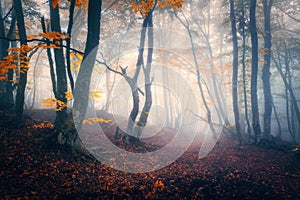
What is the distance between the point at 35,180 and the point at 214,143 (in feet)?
39.1

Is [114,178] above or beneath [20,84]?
beneath

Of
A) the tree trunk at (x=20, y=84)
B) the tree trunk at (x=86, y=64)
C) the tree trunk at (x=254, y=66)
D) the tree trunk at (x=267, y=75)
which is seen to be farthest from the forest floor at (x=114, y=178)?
the tree trunk at (x=267, y=75)

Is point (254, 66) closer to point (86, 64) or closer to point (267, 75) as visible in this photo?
point (267, 75)

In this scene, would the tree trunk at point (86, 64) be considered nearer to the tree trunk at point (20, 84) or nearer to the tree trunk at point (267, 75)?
the tree trunk at point (20, 84)

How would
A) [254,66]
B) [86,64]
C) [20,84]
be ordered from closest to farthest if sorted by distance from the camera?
[86,64] < [20,84] < [254,66]

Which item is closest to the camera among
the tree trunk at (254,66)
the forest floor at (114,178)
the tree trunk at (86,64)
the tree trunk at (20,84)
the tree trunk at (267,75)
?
the forest floor at (114,178)

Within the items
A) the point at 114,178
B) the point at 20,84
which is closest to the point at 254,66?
the point at 114,178

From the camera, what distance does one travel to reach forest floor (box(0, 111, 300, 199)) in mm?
5434

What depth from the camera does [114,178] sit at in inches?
268

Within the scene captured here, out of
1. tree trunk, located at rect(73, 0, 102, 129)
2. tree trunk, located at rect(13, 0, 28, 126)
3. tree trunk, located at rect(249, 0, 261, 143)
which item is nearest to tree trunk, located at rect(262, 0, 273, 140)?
tree trunk, located at rect(249, 0, 261, 143)

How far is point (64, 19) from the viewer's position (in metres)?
20.7

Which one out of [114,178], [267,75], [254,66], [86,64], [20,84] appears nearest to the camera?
[114,178]

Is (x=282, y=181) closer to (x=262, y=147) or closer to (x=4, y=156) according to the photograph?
(x=262, y=147)

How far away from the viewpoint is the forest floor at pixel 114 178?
543cm
